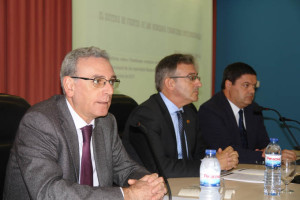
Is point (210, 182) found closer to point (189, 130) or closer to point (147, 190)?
point (147, 190)

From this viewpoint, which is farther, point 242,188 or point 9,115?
point 242,188

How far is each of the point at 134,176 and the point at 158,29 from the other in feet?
9.06

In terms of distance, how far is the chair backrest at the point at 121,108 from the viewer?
2746 mm

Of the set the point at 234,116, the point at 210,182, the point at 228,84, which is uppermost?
the point at 228,84

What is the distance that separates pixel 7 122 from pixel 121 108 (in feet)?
3.36

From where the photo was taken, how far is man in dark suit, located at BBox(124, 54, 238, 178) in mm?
2496

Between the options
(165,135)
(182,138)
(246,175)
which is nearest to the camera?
(246,175)

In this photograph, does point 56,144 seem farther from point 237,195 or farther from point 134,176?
point 237,195

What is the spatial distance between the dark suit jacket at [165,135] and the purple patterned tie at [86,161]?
41 centimetres

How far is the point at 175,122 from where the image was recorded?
2928 millimetres

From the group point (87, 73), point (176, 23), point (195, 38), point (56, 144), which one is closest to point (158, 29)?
point (176, 23)


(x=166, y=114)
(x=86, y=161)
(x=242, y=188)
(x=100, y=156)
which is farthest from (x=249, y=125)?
(x=86, y=161)

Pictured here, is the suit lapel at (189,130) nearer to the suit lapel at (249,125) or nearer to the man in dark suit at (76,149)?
the man in dark suit at (76,149)

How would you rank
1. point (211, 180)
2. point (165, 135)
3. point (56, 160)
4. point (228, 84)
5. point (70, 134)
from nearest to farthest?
point (211, 180), point (56, 160), point (70, 134), point (165, 135), point (228, 84)
